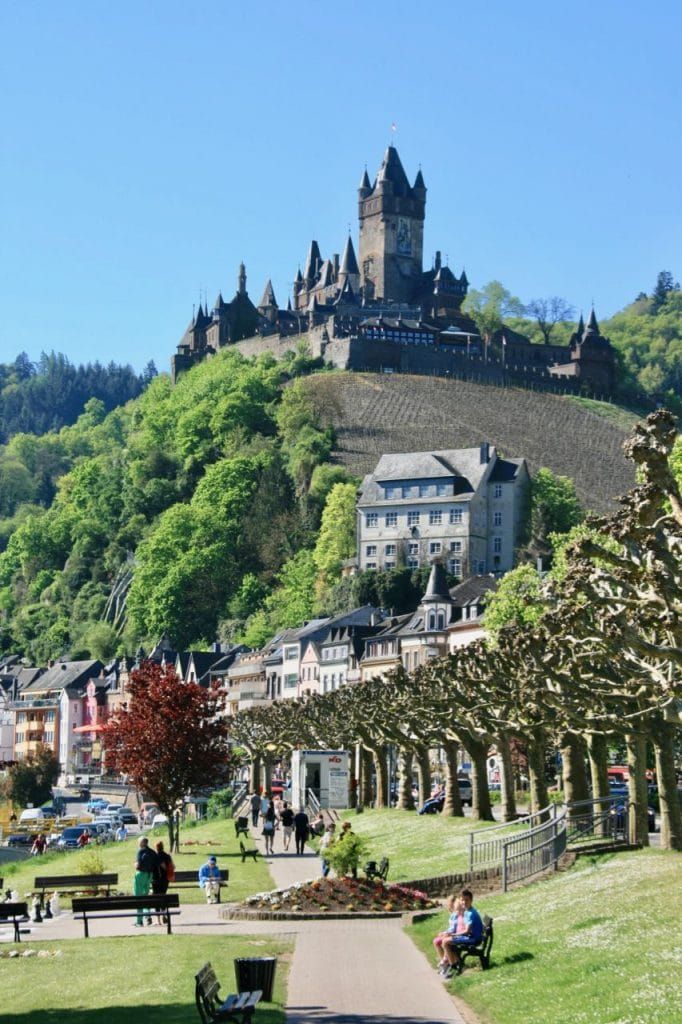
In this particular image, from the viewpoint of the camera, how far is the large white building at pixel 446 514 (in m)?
162

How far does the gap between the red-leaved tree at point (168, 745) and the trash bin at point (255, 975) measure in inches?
1400

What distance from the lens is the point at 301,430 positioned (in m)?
194

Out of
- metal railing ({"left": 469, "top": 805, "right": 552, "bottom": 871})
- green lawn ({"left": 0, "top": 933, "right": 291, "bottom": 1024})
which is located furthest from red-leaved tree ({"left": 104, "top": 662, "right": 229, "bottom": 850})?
green lawn ({"left": 0, "top": 933, "right": 291, "bottom": 1024})

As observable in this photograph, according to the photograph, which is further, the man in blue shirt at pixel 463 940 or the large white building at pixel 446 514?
the large white building at pixel 446 514

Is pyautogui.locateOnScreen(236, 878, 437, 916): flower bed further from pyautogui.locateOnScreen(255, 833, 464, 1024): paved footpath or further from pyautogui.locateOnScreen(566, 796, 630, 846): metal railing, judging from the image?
pyautogui.locateOnScreen(566, 796, 630, 846): metal railing

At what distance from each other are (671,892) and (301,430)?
166 m

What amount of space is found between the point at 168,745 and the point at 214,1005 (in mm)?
39174

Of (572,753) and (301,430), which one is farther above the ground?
(301,430)

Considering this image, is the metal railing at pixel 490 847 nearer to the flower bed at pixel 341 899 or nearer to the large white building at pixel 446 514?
the flower bed at pixel 341 899

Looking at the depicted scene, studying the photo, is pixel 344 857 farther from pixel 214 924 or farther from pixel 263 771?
pixel 263 771

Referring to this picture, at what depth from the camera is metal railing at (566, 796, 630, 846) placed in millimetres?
40250

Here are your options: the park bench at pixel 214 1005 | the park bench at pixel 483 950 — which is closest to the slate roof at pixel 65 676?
the park bench at pixel 483 950

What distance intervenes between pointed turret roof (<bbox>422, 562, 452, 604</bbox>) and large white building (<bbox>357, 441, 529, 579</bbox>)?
22.0m

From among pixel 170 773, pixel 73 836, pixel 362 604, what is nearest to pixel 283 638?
pixel 362 604
